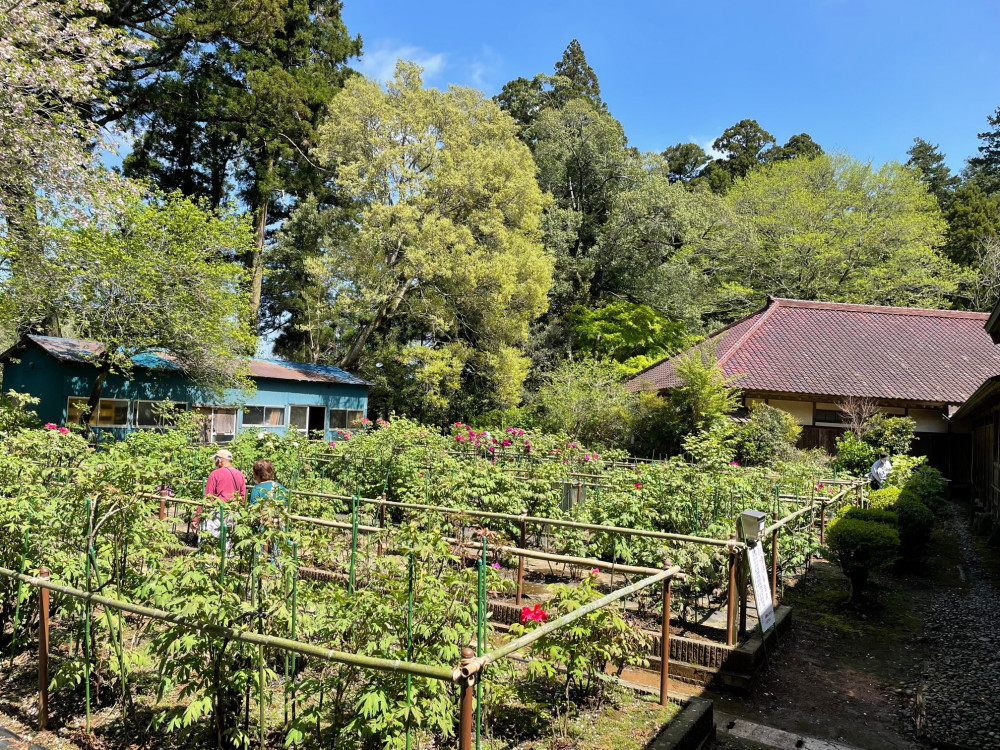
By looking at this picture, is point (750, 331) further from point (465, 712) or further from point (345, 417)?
point (465, 712)

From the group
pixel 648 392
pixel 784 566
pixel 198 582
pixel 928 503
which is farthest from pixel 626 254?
pixel 198 582

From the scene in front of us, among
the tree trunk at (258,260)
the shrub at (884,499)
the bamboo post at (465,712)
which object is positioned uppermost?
the tree trunk at (258,260)

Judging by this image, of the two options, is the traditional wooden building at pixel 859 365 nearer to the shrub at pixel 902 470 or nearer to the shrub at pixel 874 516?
the shrub at pixel 902 470

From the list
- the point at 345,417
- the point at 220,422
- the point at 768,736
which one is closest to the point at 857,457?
the point at 768,736

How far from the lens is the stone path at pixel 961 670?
4934mm

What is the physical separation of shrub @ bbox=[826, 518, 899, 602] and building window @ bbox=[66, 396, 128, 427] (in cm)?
1875

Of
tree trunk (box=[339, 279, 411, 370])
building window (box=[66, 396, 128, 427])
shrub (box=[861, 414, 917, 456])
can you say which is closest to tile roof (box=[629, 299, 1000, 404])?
shrub (box=[861, 414, 917, 456])

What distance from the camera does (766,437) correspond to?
17.0 meters

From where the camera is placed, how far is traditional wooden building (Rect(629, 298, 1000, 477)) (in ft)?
66.4

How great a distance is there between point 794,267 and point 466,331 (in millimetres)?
17651

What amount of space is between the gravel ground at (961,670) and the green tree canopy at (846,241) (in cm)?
2588

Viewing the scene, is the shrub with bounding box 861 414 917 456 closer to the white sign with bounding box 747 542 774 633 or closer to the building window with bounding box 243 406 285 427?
the white sign with bounding box 747 542 774 633

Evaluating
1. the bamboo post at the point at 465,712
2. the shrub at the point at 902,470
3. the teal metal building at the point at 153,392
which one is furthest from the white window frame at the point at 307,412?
the bamboo post at the point at 465,712

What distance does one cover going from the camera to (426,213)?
84.5ft
